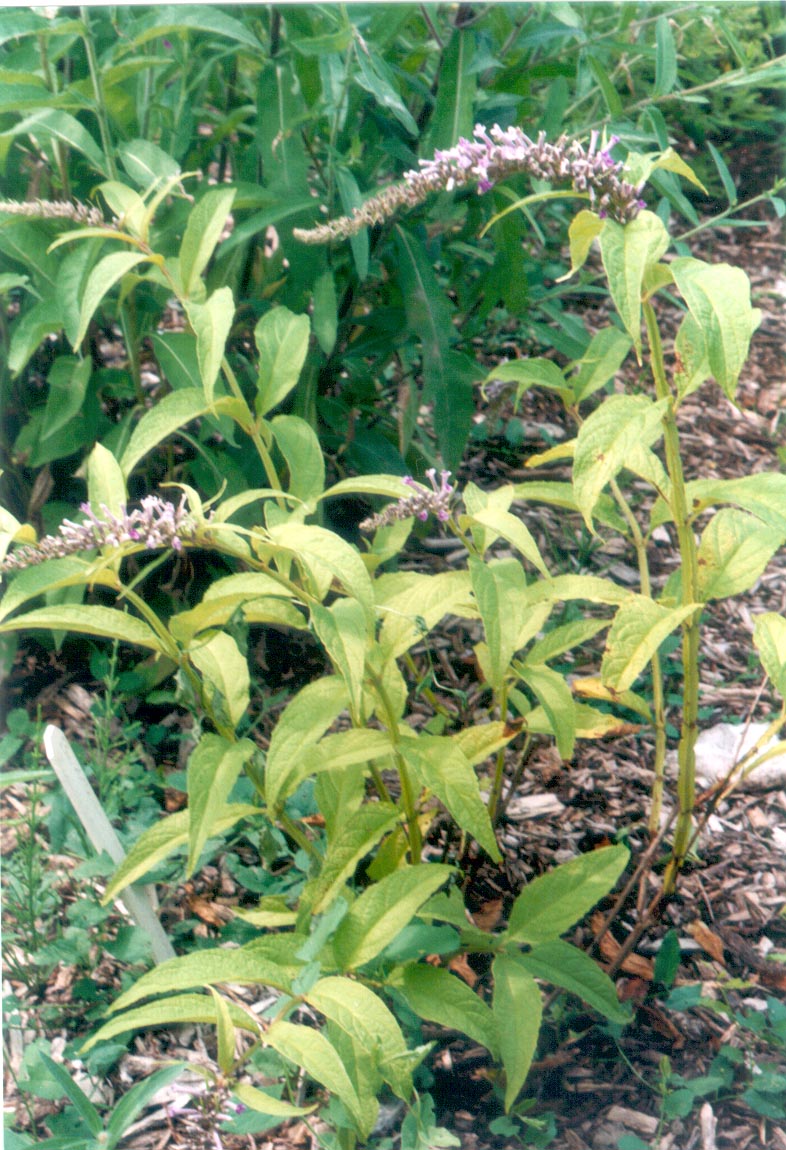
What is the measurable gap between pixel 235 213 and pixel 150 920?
4.72 ft

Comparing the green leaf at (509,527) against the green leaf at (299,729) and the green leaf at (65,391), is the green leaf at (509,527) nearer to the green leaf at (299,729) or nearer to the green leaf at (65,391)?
the green leaf at (299,729)

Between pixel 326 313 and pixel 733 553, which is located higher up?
pixel 326 313

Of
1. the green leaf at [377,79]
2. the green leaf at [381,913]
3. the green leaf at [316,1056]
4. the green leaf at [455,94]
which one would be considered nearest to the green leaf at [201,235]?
the green leaf at [377,79]

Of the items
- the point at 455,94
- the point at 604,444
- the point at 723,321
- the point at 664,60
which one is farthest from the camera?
the point at 664,60

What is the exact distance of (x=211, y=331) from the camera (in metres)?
1.30

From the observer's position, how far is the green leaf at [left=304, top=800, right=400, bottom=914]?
138cm

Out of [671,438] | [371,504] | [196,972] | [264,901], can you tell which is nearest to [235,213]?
[371,504]

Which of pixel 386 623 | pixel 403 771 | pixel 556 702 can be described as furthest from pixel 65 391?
pixel 556 702

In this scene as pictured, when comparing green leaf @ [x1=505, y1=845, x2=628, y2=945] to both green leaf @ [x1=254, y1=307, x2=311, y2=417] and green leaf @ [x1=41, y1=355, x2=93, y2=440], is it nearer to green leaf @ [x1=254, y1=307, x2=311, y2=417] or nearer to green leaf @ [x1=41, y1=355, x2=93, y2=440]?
green leaf @ [x1=254, y1=307, x2=311, y2=417]

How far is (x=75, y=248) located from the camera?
189cm

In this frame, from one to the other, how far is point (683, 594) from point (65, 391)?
1277mm

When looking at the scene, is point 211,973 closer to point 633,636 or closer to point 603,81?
point 633,636

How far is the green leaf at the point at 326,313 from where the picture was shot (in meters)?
2.00

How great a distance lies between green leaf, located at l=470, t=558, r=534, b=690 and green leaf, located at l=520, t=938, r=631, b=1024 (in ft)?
1.36
